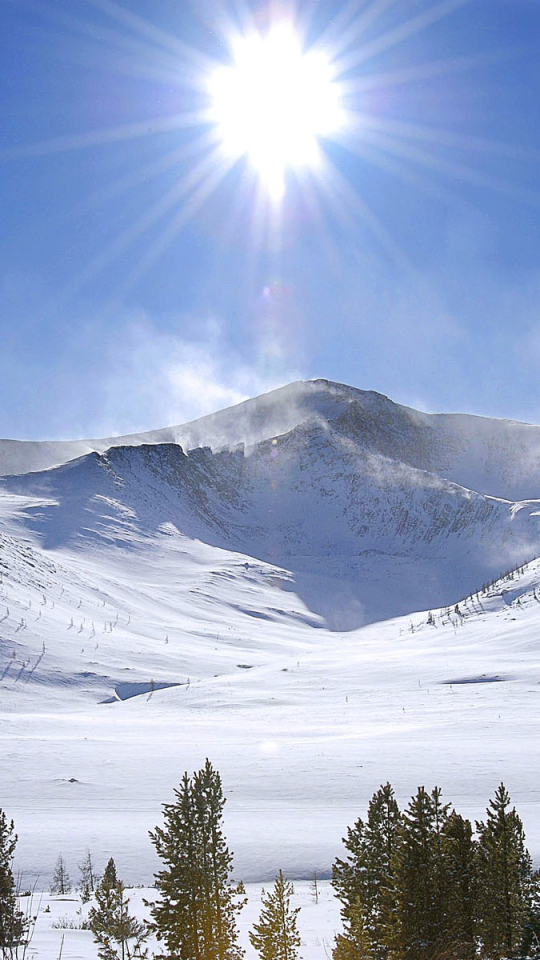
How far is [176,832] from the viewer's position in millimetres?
10414

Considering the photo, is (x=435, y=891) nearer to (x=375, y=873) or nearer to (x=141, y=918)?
(x=375, y=873)

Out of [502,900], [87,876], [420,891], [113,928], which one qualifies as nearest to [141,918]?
[113,928]

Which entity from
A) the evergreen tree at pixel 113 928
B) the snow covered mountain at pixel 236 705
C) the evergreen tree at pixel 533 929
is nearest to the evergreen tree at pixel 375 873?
the evergreen tree at pixel 533 929

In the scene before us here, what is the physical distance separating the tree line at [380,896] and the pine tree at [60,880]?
7017mm

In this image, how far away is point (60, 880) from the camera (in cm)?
1845

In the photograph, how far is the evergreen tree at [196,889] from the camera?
393 inches

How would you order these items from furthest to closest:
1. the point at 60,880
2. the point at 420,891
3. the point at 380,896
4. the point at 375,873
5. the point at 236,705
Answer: the point at 236,705 < the point at 60,880 < the point at 375,873 < the point at 380,896 < the point at 420,891

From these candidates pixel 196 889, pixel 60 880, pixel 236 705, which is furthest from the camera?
pixel 236 705

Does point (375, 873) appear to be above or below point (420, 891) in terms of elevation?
above

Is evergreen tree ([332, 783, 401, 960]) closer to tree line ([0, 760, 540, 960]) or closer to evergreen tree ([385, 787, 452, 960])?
tree line ([0, 760, 540, 960])

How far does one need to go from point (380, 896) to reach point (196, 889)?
3552mm

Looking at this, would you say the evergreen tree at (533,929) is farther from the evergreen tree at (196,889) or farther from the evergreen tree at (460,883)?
the evergreen tree at (196,889)

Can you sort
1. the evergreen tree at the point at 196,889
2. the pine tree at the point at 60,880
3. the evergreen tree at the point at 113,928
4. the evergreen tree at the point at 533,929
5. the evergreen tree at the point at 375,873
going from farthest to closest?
the pine tree at the point at 60,880
the evergreen tree at the point at 533,929
the evergreen tree at the point at 375,873
the evergreen tree at the point at 113,928
the evergreen tree at the point at 196,889

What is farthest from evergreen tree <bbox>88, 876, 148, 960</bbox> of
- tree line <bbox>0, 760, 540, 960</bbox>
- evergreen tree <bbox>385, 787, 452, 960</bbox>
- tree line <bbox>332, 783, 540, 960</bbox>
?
evergreen tree <bbox>385, 787, 452, 960</bbox>
